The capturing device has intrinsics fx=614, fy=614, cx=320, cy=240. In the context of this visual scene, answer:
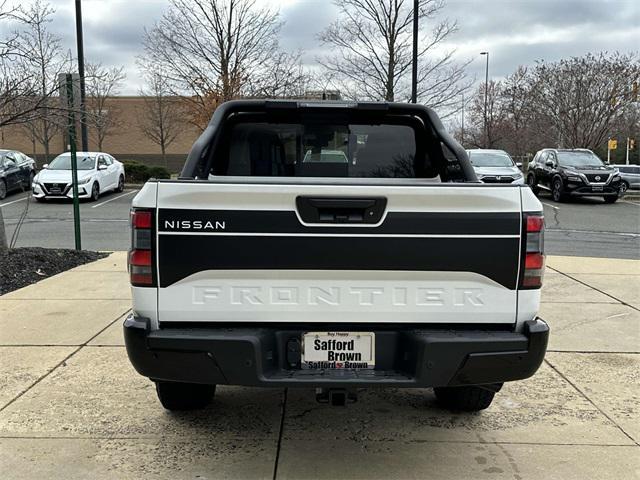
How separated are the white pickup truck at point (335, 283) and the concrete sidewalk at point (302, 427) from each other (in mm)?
683

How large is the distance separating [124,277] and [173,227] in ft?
18.5

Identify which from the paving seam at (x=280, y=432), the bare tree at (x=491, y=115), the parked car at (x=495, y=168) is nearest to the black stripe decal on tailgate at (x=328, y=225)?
the paving seam at (x=280, y=432)

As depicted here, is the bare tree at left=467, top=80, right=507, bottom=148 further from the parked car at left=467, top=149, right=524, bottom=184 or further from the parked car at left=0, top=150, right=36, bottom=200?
the parked car at left=0, top=150, right=36, bottom=200

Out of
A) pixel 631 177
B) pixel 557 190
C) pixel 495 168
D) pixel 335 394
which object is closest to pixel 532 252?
pixel 335 394

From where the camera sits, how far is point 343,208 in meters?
2.80

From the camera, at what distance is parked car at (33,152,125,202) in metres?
18.1

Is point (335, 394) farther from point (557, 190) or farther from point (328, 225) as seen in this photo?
point (557, 190)

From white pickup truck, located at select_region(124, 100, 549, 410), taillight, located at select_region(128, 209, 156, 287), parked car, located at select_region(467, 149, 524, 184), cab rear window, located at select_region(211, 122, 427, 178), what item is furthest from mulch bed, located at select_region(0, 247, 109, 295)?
parked car, located at select_region(467, 149, 524, 184)

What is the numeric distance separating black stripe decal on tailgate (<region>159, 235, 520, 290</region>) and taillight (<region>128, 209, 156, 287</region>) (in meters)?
0.06

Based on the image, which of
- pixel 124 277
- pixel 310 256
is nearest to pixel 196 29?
pixel 124 277

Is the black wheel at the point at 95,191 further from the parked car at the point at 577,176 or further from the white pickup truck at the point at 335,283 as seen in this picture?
the white pickup truck at the point at 335,283

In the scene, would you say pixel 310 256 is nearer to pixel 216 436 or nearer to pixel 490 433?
pixel 216 436

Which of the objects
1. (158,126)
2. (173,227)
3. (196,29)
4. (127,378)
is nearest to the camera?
(173,227)

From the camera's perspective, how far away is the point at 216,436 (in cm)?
362
